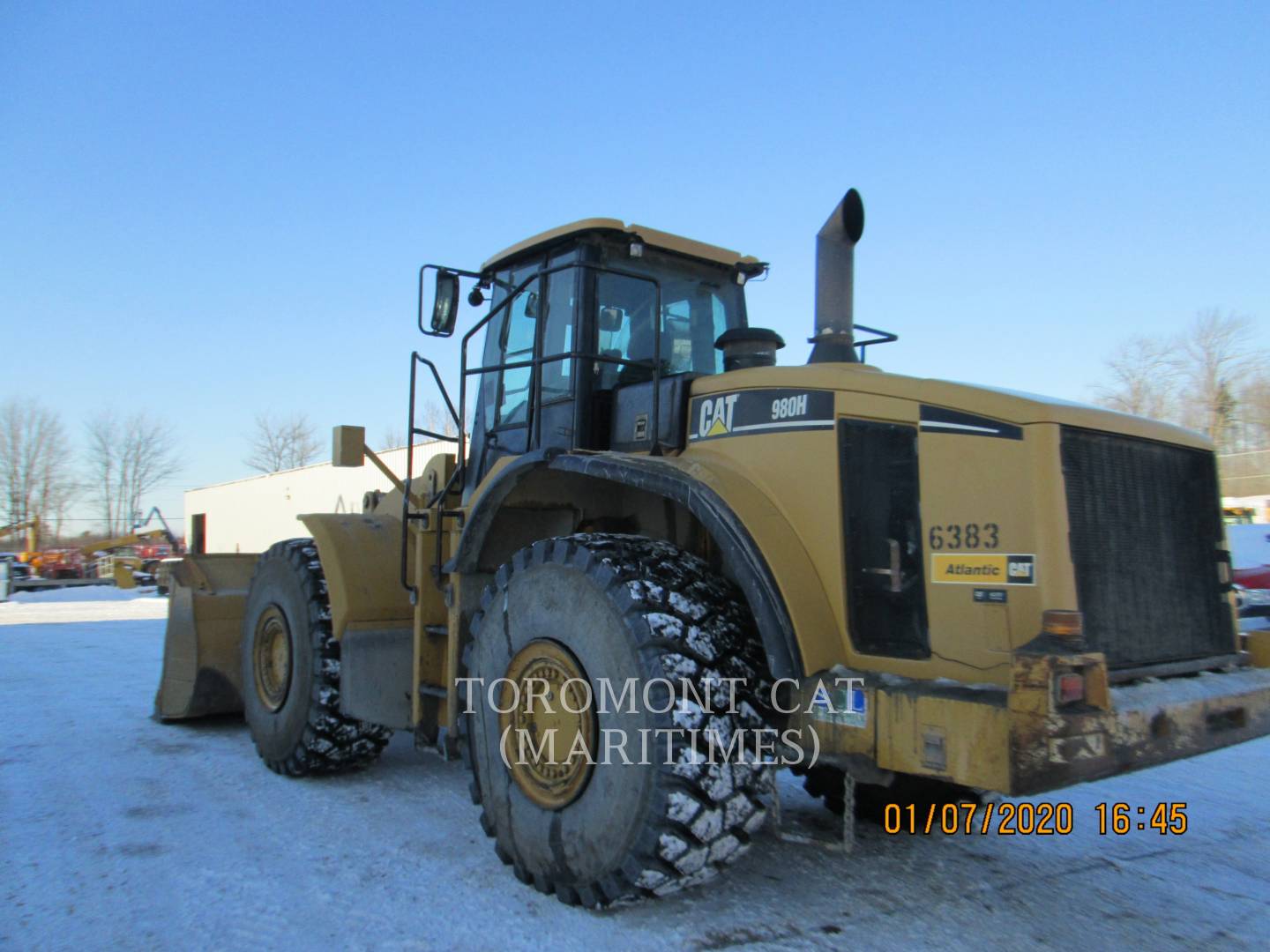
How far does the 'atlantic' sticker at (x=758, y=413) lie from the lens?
11.5 ft

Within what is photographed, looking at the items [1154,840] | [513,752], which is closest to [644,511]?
[513,752]

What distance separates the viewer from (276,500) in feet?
129

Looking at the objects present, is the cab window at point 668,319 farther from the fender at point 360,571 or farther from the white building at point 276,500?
the white building at point 276,500

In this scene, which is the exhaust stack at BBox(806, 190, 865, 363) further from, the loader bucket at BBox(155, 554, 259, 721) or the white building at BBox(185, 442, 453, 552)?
the white building at BBox(185, 442, 453, 552)

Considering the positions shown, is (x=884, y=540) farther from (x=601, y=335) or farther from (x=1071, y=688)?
(x=601, y=335)

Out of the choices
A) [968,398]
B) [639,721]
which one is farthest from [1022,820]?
[968,398]

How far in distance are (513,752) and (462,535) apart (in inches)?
42.6

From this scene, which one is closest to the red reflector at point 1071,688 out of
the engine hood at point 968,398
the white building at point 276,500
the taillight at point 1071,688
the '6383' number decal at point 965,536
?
the taillight at point 1071,688

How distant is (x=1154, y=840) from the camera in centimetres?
444

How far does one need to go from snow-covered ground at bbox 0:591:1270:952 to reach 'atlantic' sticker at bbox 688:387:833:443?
178 cm

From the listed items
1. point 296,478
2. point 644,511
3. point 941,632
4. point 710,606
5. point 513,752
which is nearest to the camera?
point 941,632

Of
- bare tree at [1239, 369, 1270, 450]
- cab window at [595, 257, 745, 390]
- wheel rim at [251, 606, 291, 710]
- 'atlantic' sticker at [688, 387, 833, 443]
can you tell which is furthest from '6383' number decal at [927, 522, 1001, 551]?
→ bare tree at [1239, 369, 1270, 450]

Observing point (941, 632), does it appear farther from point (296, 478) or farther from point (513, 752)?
point (296, 478)

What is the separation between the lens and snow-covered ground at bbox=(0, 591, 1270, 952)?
332 centimetres
